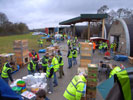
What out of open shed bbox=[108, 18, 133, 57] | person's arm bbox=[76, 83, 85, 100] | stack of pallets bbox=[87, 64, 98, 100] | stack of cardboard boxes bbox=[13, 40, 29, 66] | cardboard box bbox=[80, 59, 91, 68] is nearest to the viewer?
person's arm bbox=[76, 83, 85, 100]

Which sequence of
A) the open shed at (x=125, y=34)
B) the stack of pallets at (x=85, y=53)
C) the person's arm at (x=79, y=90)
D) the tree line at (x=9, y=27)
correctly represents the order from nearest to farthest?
the person's arm at (x=79, y=90), the stack of pallets at (x=85, y=53), the open shed at (x=125, y=34), the tree line at (x=9, y=27)

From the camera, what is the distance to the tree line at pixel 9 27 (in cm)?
6194

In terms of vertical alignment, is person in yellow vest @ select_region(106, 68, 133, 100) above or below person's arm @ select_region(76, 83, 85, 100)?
above

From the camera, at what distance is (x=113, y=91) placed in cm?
159

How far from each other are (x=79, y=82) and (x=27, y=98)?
2829mm

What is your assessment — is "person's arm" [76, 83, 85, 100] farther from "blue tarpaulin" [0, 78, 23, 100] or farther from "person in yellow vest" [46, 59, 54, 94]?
"person in yellow vest" [46, 59, 54, 94]

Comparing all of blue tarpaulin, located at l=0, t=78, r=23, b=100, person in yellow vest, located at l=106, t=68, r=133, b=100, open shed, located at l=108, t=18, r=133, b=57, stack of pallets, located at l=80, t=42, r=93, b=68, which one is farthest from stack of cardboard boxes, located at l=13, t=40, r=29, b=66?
open shed, located at l=108, t=18, r=133, b=57

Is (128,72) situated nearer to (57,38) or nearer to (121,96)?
(121,96)

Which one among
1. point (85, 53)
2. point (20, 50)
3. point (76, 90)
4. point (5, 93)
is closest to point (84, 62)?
point (85, 53)

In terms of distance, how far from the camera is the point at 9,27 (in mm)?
63500

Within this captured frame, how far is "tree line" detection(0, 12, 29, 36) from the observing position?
Answer: 203 feet

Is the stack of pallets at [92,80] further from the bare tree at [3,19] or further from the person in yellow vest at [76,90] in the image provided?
the bare tree at [3,19]

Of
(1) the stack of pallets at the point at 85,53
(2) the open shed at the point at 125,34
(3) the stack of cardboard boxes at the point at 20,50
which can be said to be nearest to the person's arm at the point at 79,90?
(1) the stack of pallets at the point at 85,53

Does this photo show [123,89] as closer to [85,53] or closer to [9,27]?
[85,53]
